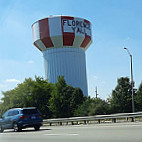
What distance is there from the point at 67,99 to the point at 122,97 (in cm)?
767

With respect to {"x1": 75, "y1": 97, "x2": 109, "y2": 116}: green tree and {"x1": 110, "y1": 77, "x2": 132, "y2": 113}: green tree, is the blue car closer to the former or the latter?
{"x1": 75, "y1": 97, "x2": 109, "y2": 116}: green tree

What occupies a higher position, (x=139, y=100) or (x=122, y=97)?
(x=122, y=97)

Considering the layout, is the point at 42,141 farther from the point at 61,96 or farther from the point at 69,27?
the point at 69,27

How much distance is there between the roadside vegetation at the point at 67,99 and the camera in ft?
115

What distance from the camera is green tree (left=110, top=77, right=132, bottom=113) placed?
36719 mm

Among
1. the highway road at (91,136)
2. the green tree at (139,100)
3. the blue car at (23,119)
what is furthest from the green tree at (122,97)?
the highway road at (91,136)

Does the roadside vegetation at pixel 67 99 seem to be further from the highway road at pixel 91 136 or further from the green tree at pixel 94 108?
the highway road at pixel 91 136

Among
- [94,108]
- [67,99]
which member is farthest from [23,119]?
[67,99]

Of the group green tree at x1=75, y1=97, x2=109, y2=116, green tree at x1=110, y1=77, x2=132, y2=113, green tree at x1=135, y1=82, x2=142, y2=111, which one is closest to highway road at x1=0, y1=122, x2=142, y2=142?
green tree at x1=75, y1=97, x2=109, y2=116

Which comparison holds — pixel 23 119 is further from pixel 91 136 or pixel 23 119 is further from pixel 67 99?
pixel 67 99

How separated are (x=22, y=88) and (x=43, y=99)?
4457 mm

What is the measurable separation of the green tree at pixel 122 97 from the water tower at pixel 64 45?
21.0 m

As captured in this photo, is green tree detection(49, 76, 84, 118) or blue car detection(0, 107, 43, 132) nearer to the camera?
blue car detection(0, 107, 43, 132)

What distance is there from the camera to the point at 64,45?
57906 mm
